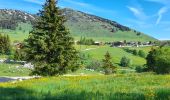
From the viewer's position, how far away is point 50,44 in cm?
4888

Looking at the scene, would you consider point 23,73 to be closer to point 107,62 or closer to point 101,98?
point 107,62

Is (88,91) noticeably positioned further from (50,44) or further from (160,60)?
(160,60)

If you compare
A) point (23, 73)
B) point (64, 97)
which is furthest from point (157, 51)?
point (64, 97)

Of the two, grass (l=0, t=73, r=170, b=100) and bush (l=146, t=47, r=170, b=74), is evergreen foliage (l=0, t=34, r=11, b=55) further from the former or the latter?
grass (l=0, t=73, r=170, b=100)

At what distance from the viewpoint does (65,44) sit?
163 ft

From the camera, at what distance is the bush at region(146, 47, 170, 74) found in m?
99.6

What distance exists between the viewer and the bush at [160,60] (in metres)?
99.6

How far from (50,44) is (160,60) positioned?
2389 inches

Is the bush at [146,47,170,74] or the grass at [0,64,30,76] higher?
the bush at [146,47,170,74]

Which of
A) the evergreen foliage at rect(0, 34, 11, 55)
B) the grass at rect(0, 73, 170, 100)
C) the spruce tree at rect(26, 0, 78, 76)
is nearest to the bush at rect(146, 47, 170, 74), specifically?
the spruce tree at rect(26, 0, 78, 76)

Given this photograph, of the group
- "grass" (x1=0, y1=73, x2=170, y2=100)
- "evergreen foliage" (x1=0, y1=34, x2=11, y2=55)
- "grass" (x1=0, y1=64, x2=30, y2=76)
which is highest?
"grass" (x1=0, y1=73, x2=170, y2=100)

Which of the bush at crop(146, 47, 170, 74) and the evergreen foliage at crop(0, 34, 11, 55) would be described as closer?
the bush at crop(146, 47, 170, 74)

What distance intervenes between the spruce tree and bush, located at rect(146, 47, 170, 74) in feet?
156

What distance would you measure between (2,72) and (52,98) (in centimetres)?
9687
